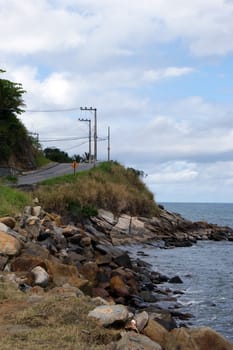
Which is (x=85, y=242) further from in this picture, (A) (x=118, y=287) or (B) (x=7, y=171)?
(B) (x=7, y=171)

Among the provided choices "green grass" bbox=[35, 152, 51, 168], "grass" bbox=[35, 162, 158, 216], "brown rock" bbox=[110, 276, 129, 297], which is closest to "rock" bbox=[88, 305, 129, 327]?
"brown rock" bbox=[110, 276, 129, 297]

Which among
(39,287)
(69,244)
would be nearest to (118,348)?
(39,287)

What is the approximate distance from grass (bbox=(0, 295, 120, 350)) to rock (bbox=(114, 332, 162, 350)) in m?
0.21

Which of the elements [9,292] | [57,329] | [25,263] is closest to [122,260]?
[25,263]

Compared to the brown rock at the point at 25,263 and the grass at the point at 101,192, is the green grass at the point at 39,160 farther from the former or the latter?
the brown rock at the point at 25,263

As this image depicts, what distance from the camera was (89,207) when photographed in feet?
113

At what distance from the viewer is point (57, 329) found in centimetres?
795

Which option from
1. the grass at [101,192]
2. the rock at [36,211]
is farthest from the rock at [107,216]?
the rock at [36,211]

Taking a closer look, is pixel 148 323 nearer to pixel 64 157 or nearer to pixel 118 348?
pixel 118 348

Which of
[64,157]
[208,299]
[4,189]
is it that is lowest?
[208,299]

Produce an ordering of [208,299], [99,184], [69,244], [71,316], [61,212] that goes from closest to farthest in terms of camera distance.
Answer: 1. [71,316]
2. [208,299]
3. [69,244]
4. [61,212]
5. [99,184]

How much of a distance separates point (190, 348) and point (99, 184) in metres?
30.5

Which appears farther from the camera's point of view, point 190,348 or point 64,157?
point 64,157

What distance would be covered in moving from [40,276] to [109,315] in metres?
4.23
